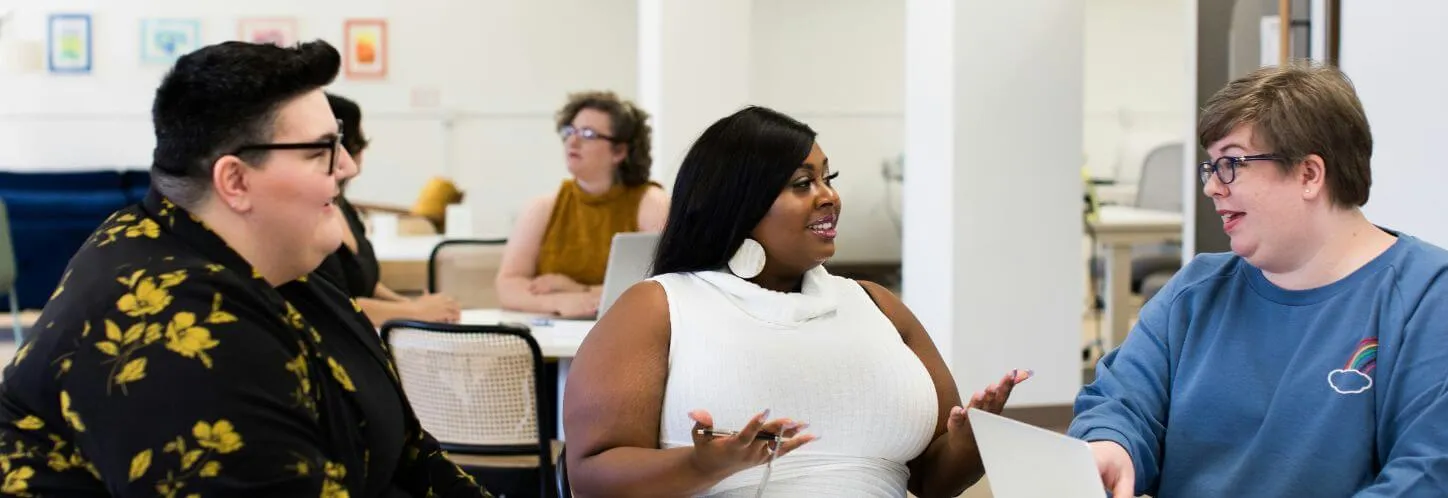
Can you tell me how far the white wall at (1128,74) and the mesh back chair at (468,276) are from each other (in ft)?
25.3

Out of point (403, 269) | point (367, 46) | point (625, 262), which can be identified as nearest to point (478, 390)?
point (625, 262)

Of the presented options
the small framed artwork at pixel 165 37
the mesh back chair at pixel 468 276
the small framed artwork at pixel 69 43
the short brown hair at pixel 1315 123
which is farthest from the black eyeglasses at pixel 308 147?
the small framed artwork at pixel 69 43

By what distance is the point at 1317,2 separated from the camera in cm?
322

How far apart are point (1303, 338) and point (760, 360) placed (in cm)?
74

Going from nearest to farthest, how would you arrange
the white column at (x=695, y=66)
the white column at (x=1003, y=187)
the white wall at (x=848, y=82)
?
1. the white column at (x=1003, y=187)
2. the white column at (x=695, y=66)
3. the white wall at (x=848, y=82)

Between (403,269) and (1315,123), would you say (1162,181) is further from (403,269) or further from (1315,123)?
(1315,123)

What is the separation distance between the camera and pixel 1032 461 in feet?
5.53

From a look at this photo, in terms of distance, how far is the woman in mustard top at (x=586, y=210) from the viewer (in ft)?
14.3

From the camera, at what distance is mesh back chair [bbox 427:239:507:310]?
4715 millimetres

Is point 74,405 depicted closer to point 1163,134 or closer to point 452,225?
point 452,225

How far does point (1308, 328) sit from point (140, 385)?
1.46 m

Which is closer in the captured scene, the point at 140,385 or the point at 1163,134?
the point at 140,385

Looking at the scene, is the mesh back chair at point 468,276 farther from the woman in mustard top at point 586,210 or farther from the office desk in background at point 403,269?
the office desk in background at point 403,269

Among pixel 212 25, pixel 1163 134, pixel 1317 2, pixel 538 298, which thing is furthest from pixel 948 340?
pixel 212 25
